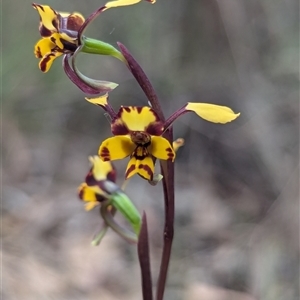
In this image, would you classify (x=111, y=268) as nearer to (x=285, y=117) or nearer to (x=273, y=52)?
(x=285, y=117)

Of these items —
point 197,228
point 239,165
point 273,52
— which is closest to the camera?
point 197,228

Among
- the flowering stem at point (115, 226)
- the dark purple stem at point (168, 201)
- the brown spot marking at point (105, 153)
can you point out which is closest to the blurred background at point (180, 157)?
the flowering stem at point (115, 226)

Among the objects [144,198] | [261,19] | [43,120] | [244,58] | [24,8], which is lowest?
[144,198]

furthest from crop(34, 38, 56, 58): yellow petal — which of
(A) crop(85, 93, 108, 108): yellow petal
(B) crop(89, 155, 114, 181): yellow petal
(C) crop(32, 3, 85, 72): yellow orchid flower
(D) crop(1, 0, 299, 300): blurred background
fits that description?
(D) crop(1, 0, 299, 300): blurred background

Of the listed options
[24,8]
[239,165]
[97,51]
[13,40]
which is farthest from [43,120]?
[97,51]

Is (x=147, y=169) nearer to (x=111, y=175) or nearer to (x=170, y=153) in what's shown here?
(x=170, y=153)

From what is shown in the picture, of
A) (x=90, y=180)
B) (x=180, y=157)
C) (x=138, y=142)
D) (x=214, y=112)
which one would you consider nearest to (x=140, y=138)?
(x=138, y=142)

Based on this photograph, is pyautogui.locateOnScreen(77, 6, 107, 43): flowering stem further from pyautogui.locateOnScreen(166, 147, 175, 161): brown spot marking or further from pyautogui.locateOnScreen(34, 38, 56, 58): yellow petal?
pyautogui.locateOnScreen(166, 147, 175, 161): brown spot marking
